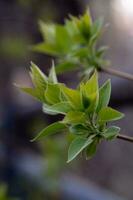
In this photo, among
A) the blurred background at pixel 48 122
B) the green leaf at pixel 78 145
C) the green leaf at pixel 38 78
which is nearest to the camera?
the green leaf at pixel 78 145

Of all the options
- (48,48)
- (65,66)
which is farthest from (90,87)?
(48,48)

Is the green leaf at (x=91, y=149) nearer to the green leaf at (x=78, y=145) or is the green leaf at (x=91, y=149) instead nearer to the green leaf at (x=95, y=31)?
the green leaf at (x=78, y=145)

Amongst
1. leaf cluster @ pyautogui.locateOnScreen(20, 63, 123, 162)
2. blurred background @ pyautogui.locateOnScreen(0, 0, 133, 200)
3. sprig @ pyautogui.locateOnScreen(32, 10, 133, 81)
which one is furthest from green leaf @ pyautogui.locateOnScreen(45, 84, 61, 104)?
blurred background @ pyautogui.locateOnScreen(0, 0, 133, 200)

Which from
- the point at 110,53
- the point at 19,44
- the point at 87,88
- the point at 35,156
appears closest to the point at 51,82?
the point at 87,88

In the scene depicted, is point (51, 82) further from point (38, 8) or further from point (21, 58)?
point (21, 58)

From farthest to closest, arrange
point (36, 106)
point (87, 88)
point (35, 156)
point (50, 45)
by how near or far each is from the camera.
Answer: point (35, 156)
point (36, 106)
point (50, 45)
point (87, 88)

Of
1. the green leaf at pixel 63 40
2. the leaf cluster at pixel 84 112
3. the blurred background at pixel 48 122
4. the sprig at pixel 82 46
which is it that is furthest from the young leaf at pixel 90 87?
the blurred background at pixel 48 122

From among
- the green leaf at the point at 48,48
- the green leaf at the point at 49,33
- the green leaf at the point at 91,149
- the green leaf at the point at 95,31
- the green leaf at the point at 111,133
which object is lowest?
the green leaf at the point at 48,48
